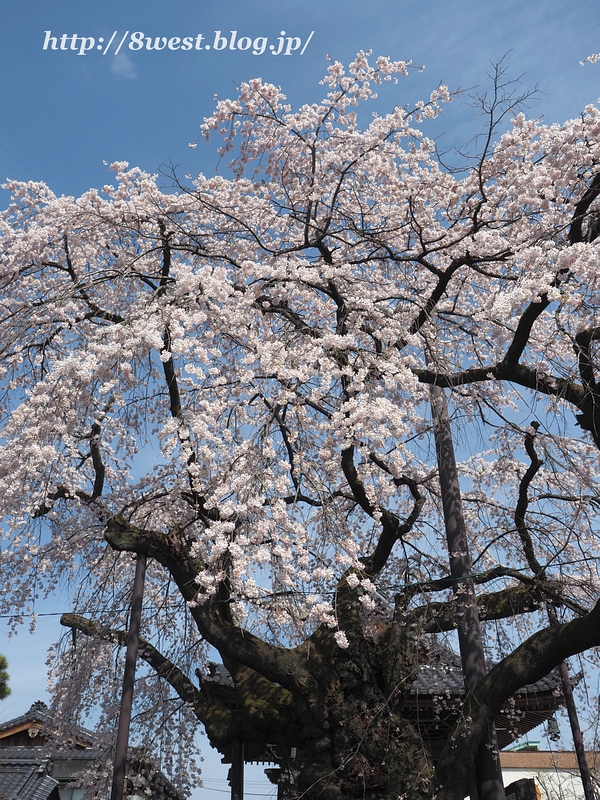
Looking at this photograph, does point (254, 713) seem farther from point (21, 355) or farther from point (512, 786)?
point (21, 355)

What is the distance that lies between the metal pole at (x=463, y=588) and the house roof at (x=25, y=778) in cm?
988

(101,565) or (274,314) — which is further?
(101,565)

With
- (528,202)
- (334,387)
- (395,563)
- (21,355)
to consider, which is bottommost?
(395,563)

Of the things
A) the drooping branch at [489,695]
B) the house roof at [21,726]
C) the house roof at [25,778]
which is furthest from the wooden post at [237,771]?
the house roof at [21,726]

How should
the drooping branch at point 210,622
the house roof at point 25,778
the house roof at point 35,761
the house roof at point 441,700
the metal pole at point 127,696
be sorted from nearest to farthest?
the metal pole at point 127,696, the drooping branch at point 210,622, the house roof at point 441,700, the house roof at point 35,761, the house roof at point 25,778

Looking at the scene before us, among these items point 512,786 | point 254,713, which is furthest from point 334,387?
point 512,786

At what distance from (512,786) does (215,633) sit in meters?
3.29

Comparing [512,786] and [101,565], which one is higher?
[101,565]

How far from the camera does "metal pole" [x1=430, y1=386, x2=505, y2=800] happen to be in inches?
235

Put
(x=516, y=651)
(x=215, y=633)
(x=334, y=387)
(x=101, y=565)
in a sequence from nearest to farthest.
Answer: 1. (x=516, y=651)
2. (x=215, y=633)
3. (x=334, y=387)
4. (x=101, y=565)

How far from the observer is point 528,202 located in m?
7.18

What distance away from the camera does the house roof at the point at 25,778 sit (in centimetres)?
1318

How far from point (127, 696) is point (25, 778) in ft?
30.6

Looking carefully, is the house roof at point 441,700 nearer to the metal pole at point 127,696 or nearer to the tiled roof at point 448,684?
the tiled roof at point 448,684
